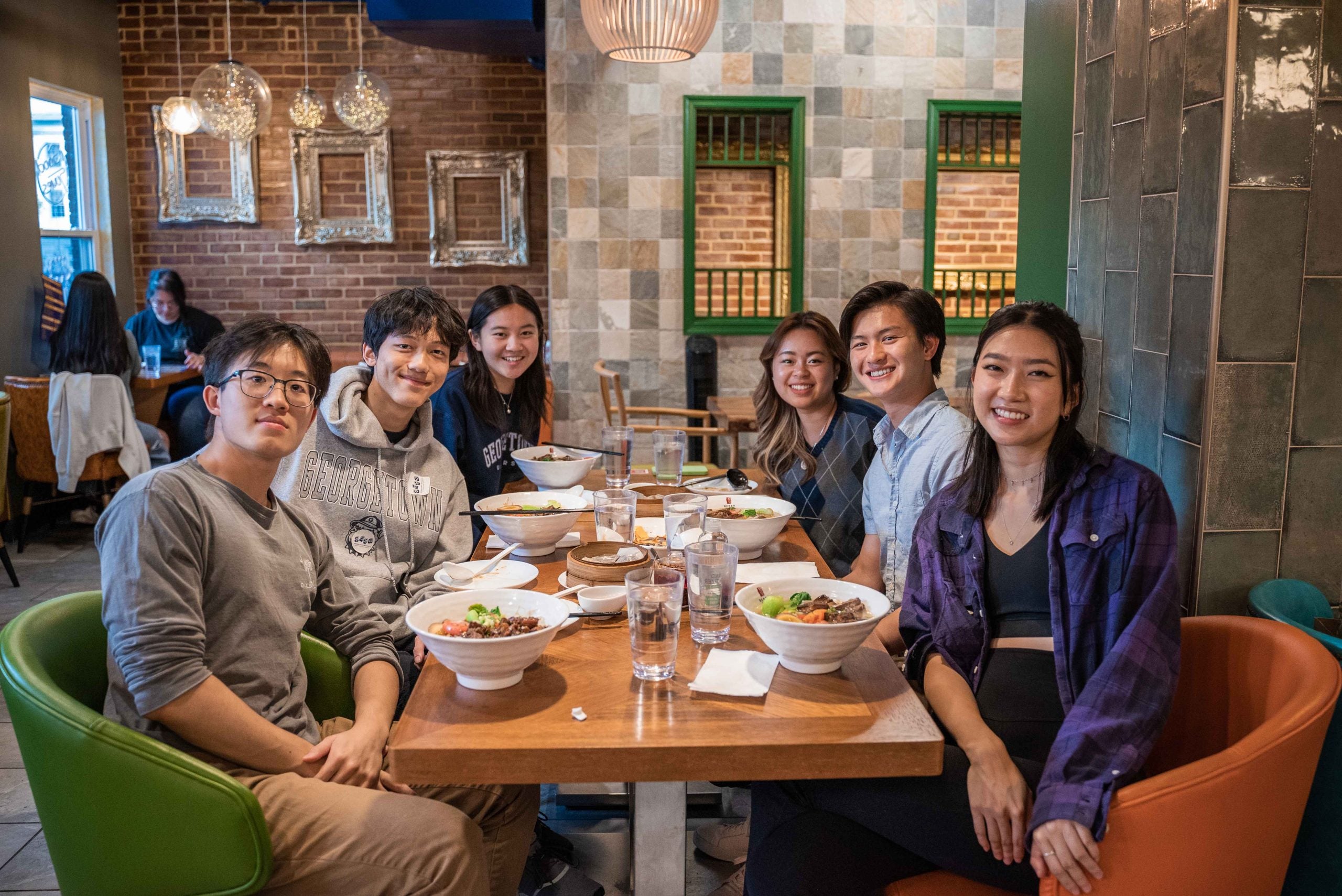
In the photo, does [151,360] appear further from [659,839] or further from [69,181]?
[659,839]

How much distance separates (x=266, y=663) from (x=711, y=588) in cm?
72

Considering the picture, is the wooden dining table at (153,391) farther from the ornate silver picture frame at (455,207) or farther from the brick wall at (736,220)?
the brick wall at (736,220)

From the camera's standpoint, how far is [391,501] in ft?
8.00

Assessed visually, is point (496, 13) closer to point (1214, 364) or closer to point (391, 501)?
point (391, 501)

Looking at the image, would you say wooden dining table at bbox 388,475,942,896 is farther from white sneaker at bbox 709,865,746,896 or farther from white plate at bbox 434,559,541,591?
white sneaker at bbox 709,865,746,896

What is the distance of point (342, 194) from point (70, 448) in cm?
300

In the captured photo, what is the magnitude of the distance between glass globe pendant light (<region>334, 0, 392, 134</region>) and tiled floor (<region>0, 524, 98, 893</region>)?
9.32 feet

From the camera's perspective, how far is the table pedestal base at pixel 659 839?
177 cm

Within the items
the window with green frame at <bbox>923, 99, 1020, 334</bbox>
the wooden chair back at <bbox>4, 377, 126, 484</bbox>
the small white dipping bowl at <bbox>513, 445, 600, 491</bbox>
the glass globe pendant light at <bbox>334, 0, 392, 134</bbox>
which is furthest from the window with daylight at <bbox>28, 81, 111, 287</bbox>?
the window with green frame at <bbox>923, 99, 1020, 334</bbox>

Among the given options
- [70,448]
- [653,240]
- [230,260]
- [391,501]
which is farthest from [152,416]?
[391,501]

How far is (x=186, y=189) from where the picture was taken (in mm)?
7684

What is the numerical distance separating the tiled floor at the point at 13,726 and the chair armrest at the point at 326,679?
3.16 feet

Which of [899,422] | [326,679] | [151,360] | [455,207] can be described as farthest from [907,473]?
[455,207]

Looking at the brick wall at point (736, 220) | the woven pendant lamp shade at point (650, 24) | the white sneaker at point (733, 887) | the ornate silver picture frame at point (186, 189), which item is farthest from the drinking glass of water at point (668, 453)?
the ornate silver picture frame at point (186, 189)
